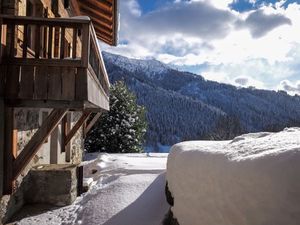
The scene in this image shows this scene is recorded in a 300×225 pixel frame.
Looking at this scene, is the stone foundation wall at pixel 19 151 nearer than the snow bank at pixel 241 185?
No

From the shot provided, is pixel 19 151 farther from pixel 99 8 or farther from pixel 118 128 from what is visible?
pixel 118 128

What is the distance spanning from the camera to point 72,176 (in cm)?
877

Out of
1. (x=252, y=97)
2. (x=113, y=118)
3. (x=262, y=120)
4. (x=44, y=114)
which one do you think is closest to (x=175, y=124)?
(x=262, y=120)

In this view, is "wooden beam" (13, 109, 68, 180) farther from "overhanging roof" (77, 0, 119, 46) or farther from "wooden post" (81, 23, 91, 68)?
"overhanging roof" (77, 0, 119, 46)

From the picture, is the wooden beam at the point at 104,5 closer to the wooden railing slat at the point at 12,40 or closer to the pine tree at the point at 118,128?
the wooden railing slat at the point at 12,40

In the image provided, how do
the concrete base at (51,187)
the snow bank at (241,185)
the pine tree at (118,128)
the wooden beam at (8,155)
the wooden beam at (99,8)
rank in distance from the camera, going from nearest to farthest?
1. the snow bank at (241,185)
2. the wooden beam at (8,155)
3. the concrete base at (51,187)
4. the wooden beam at (99,8)
5. the pine tree at (118,128)

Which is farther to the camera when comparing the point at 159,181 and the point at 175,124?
the point at 175,124

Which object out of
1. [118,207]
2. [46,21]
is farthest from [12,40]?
[118,207]

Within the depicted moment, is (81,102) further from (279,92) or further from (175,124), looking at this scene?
(279,92)

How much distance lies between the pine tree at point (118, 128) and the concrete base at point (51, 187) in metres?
14.9

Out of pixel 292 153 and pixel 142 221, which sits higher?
pixel 292 153

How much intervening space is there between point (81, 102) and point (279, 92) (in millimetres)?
185413

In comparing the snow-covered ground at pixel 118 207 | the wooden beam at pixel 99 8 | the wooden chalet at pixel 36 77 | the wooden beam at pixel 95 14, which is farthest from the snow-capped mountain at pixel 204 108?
the wooden chalet at pixel 36 77

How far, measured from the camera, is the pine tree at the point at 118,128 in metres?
23.7
